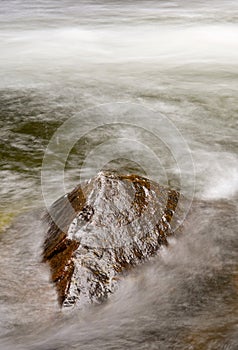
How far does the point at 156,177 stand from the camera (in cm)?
565

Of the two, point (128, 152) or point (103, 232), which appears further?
point (128, 152)

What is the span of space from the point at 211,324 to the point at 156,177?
2797 millimetres

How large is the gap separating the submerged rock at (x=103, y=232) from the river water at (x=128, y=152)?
107 mm

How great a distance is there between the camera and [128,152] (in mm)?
6566

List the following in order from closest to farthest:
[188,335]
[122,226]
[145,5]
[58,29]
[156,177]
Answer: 1. [188,335]
2. [122,226]
3. [156,177]
4. [58,29]
5. [145,5]

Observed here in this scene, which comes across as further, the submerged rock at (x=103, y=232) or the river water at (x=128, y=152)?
the submerged rock at (x=103, y=232)

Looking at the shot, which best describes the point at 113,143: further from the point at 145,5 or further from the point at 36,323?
the point at 145,5

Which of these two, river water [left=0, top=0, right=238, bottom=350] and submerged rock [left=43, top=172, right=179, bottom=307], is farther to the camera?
submerged rock [left=43, top=172, right=179, bottom=307]

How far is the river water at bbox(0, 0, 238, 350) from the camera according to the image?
10.3 ft

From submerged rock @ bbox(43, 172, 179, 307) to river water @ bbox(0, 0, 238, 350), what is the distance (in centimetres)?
11

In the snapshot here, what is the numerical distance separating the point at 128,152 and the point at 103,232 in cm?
295

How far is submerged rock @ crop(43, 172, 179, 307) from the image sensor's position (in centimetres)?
341

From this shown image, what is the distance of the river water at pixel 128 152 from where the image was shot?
3.14 meters

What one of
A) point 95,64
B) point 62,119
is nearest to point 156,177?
point 62,119
